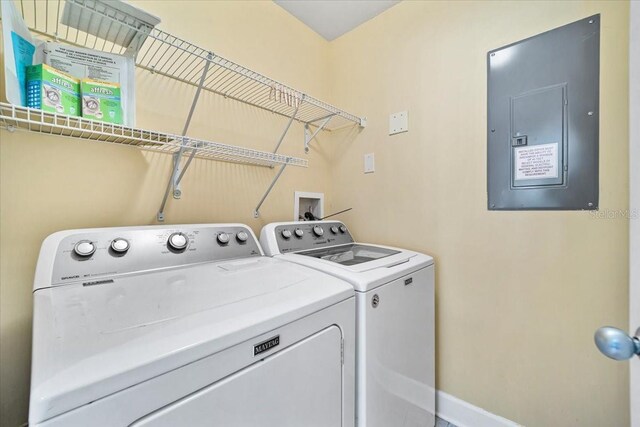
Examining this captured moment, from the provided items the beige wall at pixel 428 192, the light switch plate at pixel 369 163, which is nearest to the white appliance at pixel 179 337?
the beige wall at pixel 428 192

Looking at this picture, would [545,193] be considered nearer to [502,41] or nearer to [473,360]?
[502,41]

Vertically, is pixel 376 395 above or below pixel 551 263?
below

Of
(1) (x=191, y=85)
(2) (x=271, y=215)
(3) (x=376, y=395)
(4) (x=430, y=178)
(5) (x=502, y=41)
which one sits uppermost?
(5) (x=502, y=41)

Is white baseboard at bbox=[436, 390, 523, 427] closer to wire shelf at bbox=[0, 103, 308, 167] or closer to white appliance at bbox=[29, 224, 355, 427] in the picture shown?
white appliance at bbox=[29, 224, 355, 427]

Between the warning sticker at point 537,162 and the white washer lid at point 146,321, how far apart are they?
1.06 meters

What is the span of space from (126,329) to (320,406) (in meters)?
0.58

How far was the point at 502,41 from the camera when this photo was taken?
4.37ft

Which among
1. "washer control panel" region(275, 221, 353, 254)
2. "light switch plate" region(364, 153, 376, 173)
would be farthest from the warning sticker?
"washer control panel" region(275, 221, 353, 254)

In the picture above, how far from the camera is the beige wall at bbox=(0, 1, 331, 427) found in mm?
934

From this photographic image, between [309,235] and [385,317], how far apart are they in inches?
27.0

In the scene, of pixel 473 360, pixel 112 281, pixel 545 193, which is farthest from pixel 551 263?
pixel 112 281

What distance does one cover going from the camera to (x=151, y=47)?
1205 millimetres

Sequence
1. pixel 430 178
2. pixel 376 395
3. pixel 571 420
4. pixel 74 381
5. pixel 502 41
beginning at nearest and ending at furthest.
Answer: pixel 74 381, pixel 376 395, pixel 571 420, pixel 502 41, pixel 430 178

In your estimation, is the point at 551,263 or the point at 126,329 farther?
the point at 551,263
